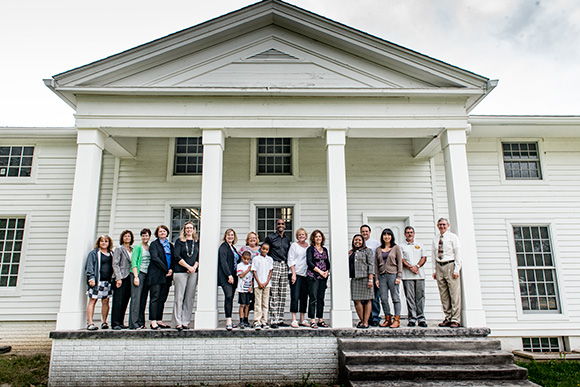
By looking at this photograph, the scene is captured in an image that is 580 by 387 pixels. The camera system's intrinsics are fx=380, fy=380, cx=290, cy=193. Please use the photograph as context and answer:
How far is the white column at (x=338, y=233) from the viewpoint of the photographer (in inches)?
250

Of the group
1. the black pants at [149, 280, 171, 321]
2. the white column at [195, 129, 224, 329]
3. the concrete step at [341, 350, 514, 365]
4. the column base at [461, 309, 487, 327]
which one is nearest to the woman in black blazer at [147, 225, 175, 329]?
the black pants at [149, 280, 171, 321]

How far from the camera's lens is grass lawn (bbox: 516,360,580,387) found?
580 cm

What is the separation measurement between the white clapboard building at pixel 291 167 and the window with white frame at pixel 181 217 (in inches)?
1.0

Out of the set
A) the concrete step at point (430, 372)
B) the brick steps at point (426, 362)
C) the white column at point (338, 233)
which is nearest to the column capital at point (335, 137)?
the white column at point (338, 233)

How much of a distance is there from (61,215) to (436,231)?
8742 millimetres

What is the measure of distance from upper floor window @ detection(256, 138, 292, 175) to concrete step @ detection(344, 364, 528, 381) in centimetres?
493

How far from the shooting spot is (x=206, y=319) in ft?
20.5

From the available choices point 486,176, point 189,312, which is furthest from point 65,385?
point 486,176

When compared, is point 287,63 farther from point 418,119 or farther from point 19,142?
point 19,142

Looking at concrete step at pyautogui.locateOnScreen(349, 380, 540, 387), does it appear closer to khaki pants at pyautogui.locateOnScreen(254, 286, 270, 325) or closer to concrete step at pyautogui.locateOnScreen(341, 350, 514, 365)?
concrete step at pyautogui.locateOnScreen(341, 350, 514, 365)

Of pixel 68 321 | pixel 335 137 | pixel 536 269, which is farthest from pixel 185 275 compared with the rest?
pixel 536 269

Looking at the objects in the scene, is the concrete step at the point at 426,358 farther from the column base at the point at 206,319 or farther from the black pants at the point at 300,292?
the column base at the point at 206,319

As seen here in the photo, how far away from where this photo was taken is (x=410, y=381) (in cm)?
509

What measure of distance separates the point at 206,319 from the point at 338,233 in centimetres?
265
